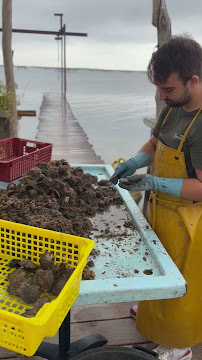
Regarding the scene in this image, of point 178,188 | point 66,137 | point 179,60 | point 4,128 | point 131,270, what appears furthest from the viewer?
point 66,137

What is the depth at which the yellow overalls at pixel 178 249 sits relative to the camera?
1.73 metres

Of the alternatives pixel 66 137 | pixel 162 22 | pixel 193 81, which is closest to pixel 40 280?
pixel 193 81

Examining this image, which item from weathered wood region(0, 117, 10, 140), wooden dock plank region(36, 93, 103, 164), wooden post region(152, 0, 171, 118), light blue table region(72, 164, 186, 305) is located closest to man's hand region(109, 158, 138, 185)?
light blue table region(72, 164, 186, 305)

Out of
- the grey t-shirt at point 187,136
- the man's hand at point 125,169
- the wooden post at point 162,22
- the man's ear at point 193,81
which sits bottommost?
the man's hand at point 125,169

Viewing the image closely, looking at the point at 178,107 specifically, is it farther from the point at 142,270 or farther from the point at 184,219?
the point at 142,270

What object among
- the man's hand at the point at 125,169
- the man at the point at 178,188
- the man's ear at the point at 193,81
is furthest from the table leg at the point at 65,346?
the man's ear at the point at 193,81

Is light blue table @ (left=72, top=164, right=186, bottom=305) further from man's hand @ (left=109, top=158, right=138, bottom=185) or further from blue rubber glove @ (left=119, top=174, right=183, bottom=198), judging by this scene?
man's hand @ (left=109, top=158, right=138, bottom=185)

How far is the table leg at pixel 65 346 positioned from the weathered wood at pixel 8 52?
371 centimetres

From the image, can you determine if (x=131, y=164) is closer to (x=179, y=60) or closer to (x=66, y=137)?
(x=179, y=60)

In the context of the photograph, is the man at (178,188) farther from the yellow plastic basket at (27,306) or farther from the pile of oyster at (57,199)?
the yellow plastic basket at (27,306)

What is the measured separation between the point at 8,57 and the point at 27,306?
15.7 ft

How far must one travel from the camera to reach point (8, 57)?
515 cm

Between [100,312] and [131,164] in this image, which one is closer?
[131,164]

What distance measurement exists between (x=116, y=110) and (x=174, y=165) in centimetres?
1565
